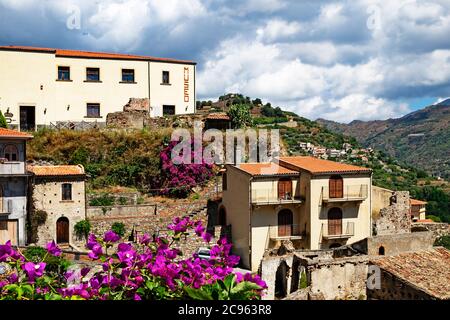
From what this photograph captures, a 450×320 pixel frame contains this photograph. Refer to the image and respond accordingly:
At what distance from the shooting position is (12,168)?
27781 millimetres

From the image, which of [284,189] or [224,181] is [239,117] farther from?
[284,189]

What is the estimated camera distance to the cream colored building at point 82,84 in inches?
1547

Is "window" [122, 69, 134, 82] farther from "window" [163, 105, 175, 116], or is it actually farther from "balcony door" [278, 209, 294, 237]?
"balcony door" [278, 209, 294, 237]

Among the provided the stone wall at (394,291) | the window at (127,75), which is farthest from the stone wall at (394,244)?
→ the window at (127,75)

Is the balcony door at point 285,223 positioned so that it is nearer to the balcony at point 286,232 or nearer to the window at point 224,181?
the balcony at point 286,232

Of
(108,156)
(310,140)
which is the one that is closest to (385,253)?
(108,156)

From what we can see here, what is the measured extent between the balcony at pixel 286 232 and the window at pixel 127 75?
18.9 metres

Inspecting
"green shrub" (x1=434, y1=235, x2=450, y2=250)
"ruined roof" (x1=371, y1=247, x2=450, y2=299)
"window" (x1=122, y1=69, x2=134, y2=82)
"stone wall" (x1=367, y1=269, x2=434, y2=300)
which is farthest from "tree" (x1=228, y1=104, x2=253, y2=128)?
"green shrub" (x1=434, y1=235, x2=450, y2=250)

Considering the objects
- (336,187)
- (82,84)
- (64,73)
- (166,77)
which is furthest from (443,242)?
(64,73)

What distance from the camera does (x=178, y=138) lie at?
38219 mm

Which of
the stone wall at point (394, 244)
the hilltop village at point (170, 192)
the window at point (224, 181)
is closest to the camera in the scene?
the hilltop village at point (170, 192)

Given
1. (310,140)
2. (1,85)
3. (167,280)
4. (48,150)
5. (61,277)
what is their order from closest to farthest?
1. (167,280)
2. (61,277)
3. (48,150)
4. (1,85)
5. (310,140)

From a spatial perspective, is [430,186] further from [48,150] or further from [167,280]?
[167,280]
